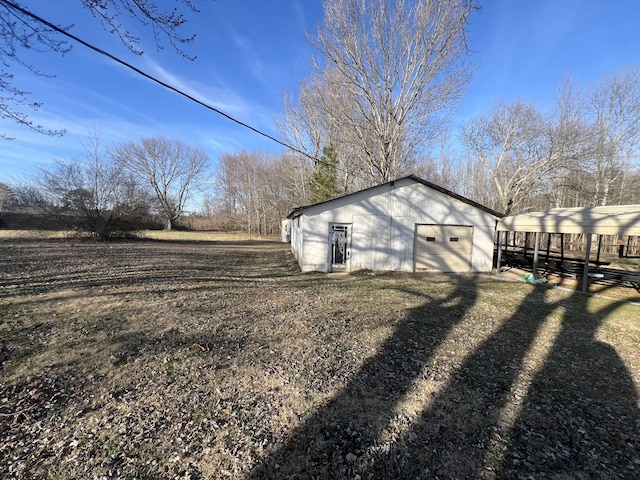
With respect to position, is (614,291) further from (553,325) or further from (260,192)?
(260,192)

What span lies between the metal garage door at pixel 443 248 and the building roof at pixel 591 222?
1.94 meters

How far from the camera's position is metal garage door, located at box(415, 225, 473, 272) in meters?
12.5

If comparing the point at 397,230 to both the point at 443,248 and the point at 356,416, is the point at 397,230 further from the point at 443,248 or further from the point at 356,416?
the point at 356,416

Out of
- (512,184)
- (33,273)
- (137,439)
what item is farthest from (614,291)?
(33,273)

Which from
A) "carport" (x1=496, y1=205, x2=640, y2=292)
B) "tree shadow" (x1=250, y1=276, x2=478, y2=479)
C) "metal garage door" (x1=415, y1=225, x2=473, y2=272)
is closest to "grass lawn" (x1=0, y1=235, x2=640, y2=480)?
"tree shadow" (x1=250, y1=276, x2=478, y2=479)

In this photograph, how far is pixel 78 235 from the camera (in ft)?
69.1

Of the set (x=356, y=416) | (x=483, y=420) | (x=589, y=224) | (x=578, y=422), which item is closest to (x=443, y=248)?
(x=589, y=224)

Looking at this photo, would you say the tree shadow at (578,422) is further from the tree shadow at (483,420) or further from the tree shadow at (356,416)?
the tree shadow at (356,416)

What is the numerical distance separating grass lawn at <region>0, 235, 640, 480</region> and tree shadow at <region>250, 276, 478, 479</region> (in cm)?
2

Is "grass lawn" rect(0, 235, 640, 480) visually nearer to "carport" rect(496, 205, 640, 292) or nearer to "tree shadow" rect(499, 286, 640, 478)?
"tree shadow" rect(499, 286, 640, 478)

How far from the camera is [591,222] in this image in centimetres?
884

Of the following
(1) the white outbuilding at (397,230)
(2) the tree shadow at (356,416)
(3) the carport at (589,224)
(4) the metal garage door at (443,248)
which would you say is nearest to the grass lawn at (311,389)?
(2) the tree shadow at (356,416)

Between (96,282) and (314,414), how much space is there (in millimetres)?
8739

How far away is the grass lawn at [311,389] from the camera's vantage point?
8.29ft
